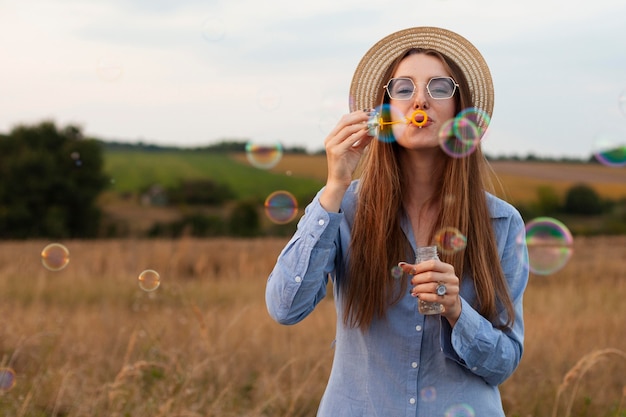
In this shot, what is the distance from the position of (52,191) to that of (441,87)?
4452 cm

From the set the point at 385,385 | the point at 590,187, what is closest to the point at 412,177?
the point at 385,385

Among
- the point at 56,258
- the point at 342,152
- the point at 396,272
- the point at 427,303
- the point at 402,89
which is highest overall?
the point at 402,89

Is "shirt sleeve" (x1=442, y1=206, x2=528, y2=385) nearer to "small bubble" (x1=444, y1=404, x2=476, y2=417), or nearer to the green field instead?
"small bubble" (x1=444, y1=404, x2=476, y2=417)

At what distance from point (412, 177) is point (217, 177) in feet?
130

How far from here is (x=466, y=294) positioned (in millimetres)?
2111

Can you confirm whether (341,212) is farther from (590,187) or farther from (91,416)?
(590,187)

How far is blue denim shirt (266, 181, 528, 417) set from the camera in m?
1.98

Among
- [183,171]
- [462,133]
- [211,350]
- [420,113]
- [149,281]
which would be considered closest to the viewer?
[420,113]

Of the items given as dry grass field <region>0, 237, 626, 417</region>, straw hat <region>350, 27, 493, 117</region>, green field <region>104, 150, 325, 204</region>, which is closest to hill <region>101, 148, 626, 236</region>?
green field <region>104, 150, 325, 204</region>

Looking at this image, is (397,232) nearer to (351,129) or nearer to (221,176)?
(351,129)

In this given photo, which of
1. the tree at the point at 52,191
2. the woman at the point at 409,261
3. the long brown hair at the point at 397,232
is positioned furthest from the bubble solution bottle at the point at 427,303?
the tree at the point at 52,191

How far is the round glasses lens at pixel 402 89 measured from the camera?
216cm

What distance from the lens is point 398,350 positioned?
6.70 feet

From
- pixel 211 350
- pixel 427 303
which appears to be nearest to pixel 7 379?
pixel 211 350
